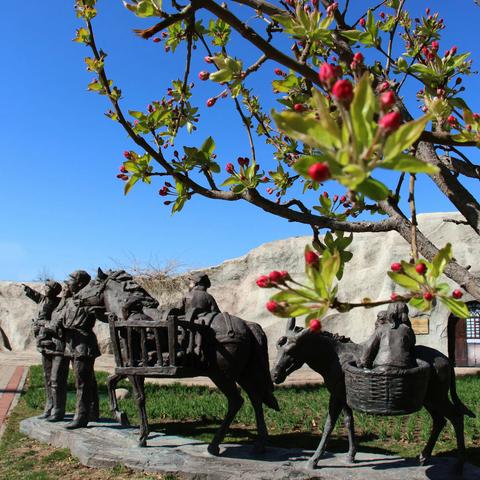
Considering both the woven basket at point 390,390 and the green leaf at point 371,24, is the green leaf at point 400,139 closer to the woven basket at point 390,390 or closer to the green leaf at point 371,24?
the green leaf at point 371,24

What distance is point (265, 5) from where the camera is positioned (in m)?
2.55

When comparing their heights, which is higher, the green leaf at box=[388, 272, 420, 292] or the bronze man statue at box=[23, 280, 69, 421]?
the green leaf at box=[388, 272, 420, 292]

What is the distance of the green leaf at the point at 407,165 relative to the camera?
116 cm

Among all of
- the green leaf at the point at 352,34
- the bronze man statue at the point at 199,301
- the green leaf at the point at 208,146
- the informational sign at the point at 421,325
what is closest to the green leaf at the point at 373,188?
the green leaf at the point at 352,34

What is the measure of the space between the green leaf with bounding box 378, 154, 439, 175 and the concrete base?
170 inches

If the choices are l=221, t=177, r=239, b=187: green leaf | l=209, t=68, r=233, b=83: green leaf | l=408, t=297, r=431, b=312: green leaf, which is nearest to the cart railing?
l=221, t=177, r=239, b=187: green leaf

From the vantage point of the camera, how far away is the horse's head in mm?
5285

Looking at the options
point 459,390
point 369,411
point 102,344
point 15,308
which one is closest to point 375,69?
point 369,411

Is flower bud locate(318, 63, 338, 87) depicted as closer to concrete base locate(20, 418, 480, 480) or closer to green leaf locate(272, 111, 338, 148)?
green leaf locate(272, 111, 338, 148)

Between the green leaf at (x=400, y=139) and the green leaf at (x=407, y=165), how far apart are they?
0.02m

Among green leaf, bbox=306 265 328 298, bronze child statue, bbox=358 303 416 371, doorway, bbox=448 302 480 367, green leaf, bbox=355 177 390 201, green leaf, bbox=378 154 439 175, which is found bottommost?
doorway, bbox=448 302 480 367

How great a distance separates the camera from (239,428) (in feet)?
26.2

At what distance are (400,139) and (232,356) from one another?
478 cm

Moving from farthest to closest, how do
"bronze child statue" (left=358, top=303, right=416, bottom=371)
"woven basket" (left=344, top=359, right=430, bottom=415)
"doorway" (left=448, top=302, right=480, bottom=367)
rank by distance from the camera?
1. "doorway" (left=448, top=302, right=480, bottom=367)
2. "bronze child statue" (left=358, top=303, right=416, bottom=371)
3. "woven basket" (left=344, top=359, right=430, bottom=415)
